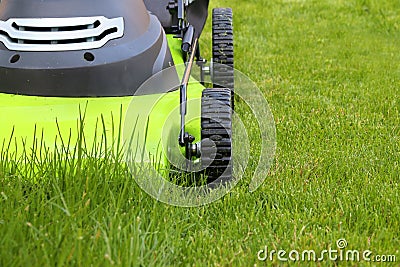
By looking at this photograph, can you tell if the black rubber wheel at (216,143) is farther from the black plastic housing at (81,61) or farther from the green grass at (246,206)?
the black plastic housing at (81,61)

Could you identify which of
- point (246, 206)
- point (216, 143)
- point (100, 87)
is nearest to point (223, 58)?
point (100, 87)

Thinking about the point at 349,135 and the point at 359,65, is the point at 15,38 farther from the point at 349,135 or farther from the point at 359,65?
the point at 359,65

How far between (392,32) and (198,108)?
3.59m

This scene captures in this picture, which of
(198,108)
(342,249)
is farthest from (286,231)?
(198,108)

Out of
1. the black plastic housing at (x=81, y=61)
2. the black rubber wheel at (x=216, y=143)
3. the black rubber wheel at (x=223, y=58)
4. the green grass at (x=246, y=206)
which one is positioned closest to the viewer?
the green grass at (x=246, y=206)

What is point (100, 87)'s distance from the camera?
2.37m

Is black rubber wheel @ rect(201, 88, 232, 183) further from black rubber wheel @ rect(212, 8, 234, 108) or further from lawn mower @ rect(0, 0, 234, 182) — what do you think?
black rubber wheel @ rect(212, 8, 234, 108)

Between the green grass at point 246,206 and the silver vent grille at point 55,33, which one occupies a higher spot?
Result: the silver vent grille at point 55,33

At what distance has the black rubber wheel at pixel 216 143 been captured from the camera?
2096 millimetres

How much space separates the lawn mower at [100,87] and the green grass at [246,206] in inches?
6.3

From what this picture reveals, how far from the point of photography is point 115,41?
242 cm

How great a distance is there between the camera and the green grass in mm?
1566

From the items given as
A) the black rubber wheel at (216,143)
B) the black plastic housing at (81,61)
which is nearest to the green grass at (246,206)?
the black rubber wheel at (216,143)

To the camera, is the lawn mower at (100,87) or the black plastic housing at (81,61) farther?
the black plastic housing at (81,61)
